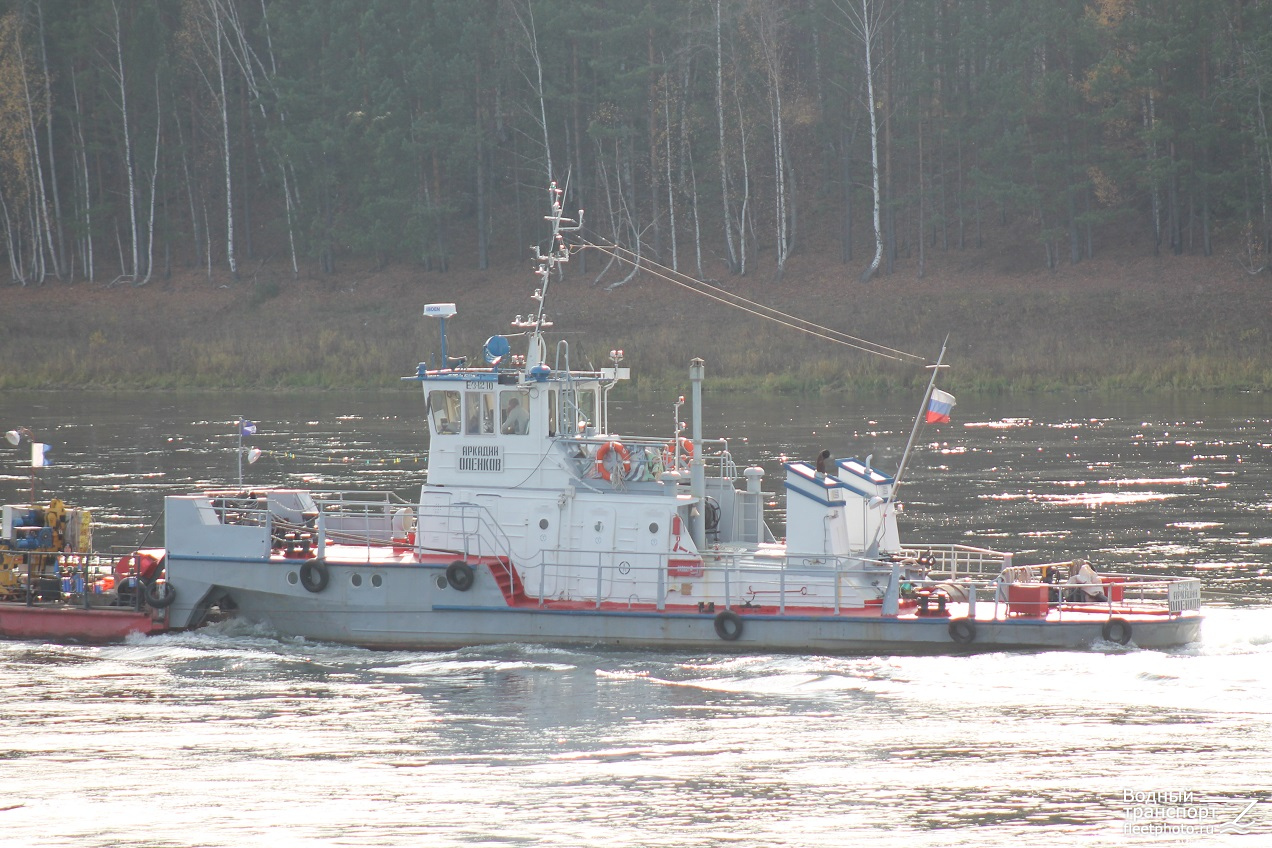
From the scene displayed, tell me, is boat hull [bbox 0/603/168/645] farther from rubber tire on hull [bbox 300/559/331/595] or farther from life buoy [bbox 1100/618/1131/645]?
life buoy [bbox 1100/618/1131/645]

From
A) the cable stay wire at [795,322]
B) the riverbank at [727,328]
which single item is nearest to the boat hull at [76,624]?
the cable stay wire at [795,322]

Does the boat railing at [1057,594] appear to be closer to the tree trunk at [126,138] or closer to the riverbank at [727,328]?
the riverbank at [727,328]

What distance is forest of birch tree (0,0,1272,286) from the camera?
55938 millimetres

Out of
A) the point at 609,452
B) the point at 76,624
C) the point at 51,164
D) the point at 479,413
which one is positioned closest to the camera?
the point at 609,452

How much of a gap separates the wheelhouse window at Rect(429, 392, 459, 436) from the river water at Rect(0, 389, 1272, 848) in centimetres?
304

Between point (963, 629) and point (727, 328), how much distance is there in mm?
38265

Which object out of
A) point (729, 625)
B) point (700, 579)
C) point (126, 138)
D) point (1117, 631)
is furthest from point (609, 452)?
point (126, 138)

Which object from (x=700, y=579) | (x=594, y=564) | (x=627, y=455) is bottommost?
(x=700, y=579)

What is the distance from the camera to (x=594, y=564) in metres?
19.3

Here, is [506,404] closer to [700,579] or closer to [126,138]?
[700,579]

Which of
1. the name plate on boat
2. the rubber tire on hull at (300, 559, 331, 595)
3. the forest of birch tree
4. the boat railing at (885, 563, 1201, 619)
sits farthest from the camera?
the forest of birch tree

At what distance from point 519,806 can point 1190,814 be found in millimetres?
6175

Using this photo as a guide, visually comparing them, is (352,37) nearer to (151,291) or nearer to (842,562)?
(151,291)

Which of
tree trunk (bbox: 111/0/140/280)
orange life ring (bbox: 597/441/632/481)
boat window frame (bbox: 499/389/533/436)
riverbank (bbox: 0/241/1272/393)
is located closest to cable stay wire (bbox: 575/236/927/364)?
riverbank (bbox: 0/241/1272/393)
